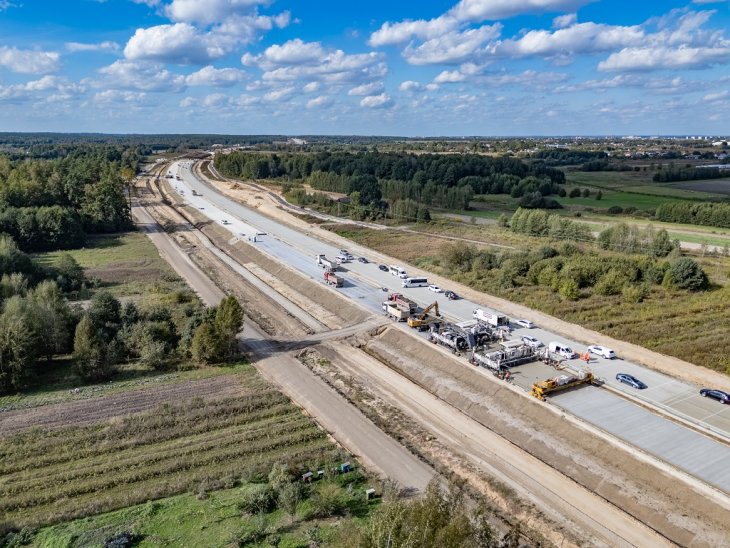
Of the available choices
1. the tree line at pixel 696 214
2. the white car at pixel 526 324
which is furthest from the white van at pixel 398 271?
the tree line at pixel 696 214

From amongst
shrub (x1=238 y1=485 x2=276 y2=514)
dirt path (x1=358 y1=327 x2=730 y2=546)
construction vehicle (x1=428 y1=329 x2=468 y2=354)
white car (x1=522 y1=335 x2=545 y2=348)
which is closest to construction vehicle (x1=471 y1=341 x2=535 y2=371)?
white car (x1=522 y1=335 x2=545 y2=348)

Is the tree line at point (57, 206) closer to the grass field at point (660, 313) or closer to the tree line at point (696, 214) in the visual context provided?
the grass field at point (660, 313)

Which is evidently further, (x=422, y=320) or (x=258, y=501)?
(x=422, y=320)

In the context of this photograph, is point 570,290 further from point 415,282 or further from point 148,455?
point 148,455

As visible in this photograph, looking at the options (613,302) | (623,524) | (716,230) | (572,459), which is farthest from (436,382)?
(716,230)

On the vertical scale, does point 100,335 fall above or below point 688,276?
below

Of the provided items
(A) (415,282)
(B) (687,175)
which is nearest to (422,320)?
(A) (415,282)
